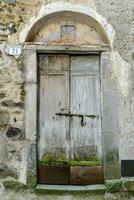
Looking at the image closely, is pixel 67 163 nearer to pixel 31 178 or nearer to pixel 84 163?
pixel 84 163

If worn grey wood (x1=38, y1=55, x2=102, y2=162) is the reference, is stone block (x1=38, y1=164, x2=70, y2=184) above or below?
below

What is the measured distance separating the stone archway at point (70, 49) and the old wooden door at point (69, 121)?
0.17 meters

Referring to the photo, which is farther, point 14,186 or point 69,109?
point 69,109

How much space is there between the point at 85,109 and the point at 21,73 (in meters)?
1.06

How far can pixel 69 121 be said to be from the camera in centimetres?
552

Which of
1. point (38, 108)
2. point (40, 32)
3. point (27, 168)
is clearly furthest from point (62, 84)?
point (27, 168)

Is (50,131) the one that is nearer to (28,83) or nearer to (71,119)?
→ (71,119)

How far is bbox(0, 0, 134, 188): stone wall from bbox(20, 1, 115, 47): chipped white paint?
6cm

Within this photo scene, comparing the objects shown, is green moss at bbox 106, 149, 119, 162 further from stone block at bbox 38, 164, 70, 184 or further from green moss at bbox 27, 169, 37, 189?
green moss at bbox 27, 169, 37, 189

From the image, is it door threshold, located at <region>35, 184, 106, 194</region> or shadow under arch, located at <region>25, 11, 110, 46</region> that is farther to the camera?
shadow under arch, located at <region>25, 11, 110, 46</region>

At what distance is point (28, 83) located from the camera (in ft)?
17.6

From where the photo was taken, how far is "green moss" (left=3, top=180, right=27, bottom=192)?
17.0 feet

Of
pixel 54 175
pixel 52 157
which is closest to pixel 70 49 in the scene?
pixel 52 157

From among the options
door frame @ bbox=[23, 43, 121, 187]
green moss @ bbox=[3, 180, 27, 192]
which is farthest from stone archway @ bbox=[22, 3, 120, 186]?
green moss @ bbox=[3, 180, 27, 192]
